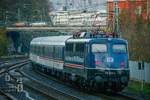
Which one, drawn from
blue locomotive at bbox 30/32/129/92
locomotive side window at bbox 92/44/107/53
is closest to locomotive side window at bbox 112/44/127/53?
blue locomotive at bbox 30/32/129/92

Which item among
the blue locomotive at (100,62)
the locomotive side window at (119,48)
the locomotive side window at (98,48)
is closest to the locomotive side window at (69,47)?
the blue locomotive at (100,62)

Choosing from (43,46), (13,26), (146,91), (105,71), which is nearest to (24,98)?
(105,71)

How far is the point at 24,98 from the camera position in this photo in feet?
89.0

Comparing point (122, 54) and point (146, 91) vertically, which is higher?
point (122, 54)

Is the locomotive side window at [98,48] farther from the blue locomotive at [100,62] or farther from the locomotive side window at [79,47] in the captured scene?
the locomotive side window at [79,47]

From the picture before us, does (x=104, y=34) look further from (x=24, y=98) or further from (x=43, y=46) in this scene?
(x=43, y=46)

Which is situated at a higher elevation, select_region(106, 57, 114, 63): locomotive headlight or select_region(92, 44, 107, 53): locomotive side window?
select_region(92, 44, 107, 53): locomotive side window

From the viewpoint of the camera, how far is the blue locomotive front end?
98.1ft

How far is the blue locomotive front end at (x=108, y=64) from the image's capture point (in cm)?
2991

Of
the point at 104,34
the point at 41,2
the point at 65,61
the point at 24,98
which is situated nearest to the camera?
the point at 24,98

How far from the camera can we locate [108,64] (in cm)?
3005

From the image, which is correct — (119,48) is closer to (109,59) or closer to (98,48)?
(109,59)

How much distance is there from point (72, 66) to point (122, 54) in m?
4.42

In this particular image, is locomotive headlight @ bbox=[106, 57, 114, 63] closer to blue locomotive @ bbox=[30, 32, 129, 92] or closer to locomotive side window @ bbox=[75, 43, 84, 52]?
blue locomotive @ bbox=[30, 32, 129, 92]
